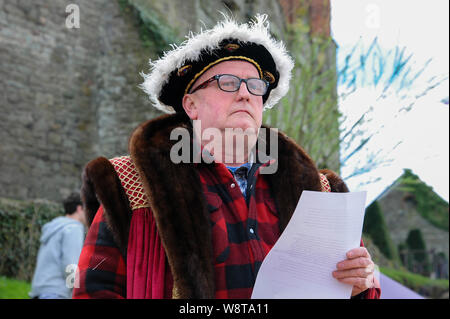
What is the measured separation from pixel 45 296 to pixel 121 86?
6.79m

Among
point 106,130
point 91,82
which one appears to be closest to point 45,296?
point 106,130

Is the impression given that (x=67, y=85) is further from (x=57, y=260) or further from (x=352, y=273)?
(x=352, y=273)

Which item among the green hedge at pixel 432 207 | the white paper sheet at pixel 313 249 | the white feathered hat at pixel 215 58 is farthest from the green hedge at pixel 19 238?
the green hedge at pixel 432 207

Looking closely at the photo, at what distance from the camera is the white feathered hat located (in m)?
1.94

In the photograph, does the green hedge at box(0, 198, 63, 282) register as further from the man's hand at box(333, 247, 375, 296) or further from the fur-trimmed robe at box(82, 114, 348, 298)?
the man's hand at box(333, 247, 375, 296)

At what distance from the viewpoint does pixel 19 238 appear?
773cm

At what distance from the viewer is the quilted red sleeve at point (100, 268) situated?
1542 millimetres

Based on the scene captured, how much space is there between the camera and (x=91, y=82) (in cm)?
1060

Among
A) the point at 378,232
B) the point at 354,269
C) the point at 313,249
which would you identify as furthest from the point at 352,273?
the point at 378,232

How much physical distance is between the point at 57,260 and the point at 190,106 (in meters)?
2.57

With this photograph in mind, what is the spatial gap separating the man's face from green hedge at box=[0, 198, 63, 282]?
6656 mm

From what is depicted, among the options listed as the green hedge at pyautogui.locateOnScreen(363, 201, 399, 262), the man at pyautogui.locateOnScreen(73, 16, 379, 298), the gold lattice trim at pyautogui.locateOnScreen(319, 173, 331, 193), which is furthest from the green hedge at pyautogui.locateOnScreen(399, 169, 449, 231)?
the man at pyautogui.locateOnScreen(73, 16, 379, 298)

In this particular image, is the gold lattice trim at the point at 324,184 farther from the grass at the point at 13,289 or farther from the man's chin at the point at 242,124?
the grass at the point at 13,289

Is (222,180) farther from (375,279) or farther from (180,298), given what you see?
(375,279)
